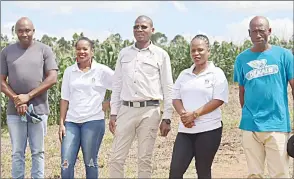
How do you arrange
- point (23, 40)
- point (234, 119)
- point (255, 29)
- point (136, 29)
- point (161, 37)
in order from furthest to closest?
point (161, 37)
point (234, 119)
point (23, 40)
point (136, 29)
point (255, 29)

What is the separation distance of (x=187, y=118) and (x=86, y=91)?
1.13 meters

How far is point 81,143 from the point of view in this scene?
515 centimetres

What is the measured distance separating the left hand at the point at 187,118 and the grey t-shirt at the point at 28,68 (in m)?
1.62

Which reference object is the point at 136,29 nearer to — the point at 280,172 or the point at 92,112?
the point at 92,112

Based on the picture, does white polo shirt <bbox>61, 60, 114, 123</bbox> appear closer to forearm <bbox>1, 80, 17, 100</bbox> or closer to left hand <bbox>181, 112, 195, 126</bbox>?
Result: forearm <bbox>1, 80, 17, 100</bbox>

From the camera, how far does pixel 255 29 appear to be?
14.6ft

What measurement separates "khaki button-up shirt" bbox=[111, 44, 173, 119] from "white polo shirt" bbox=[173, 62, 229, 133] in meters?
0.27

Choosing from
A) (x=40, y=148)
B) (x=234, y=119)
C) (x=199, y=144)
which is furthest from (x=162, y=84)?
(x=234, y=119)

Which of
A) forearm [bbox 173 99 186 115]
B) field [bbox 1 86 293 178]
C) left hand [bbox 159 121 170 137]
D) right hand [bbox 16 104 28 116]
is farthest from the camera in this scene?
field [bbox 1 86 293 178]

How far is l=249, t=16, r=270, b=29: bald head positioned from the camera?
4438mm

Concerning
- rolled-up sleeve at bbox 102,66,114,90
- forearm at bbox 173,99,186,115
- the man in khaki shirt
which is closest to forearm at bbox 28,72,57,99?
rolled-up sleeve at bbox 102,66,114,90

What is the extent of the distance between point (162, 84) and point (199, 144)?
739mm

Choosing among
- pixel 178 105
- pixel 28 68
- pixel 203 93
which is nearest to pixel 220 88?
pixel 203 93

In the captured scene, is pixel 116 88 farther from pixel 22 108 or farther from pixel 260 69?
pixel 260 69
